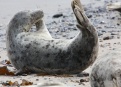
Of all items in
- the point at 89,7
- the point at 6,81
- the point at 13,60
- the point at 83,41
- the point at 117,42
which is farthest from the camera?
the point at 89,7

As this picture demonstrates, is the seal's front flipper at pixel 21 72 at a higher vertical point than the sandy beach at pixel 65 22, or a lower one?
higher

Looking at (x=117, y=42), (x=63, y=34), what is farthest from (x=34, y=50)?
(x=63, y=34)

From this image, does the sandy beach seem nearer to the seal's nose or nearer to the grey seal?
the grey seal

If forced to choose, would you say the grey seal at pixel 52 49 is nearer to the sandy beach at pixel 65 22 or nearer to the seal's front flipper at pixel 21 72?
the seal's front flipper at pixel 21 72

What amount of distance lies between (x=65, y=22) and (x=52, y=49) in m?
4.45

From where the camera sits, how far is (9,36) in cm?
743

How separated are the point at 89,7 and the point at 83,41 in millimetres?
6282

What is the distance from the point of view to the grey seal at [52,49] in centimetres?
669

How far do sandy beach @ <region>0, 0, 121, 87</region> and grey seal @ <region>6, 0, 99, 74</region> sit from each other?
220mm

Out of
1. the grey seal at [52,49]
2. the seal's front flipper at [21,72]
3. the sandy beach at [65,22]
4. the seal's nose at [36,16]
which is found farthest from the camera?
the seal's nose at [36,16]

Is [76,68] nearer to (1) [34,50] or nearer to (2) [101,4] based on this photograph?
(1) [34,50]

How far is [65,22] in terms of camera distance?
11.3m

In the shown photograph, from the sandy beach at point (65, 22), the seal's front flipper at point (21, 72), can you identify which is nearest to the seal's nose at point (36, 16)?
the sandy beach at point (65, 22)

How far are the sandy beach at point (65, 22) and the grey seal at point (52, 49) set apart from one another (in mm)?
220
